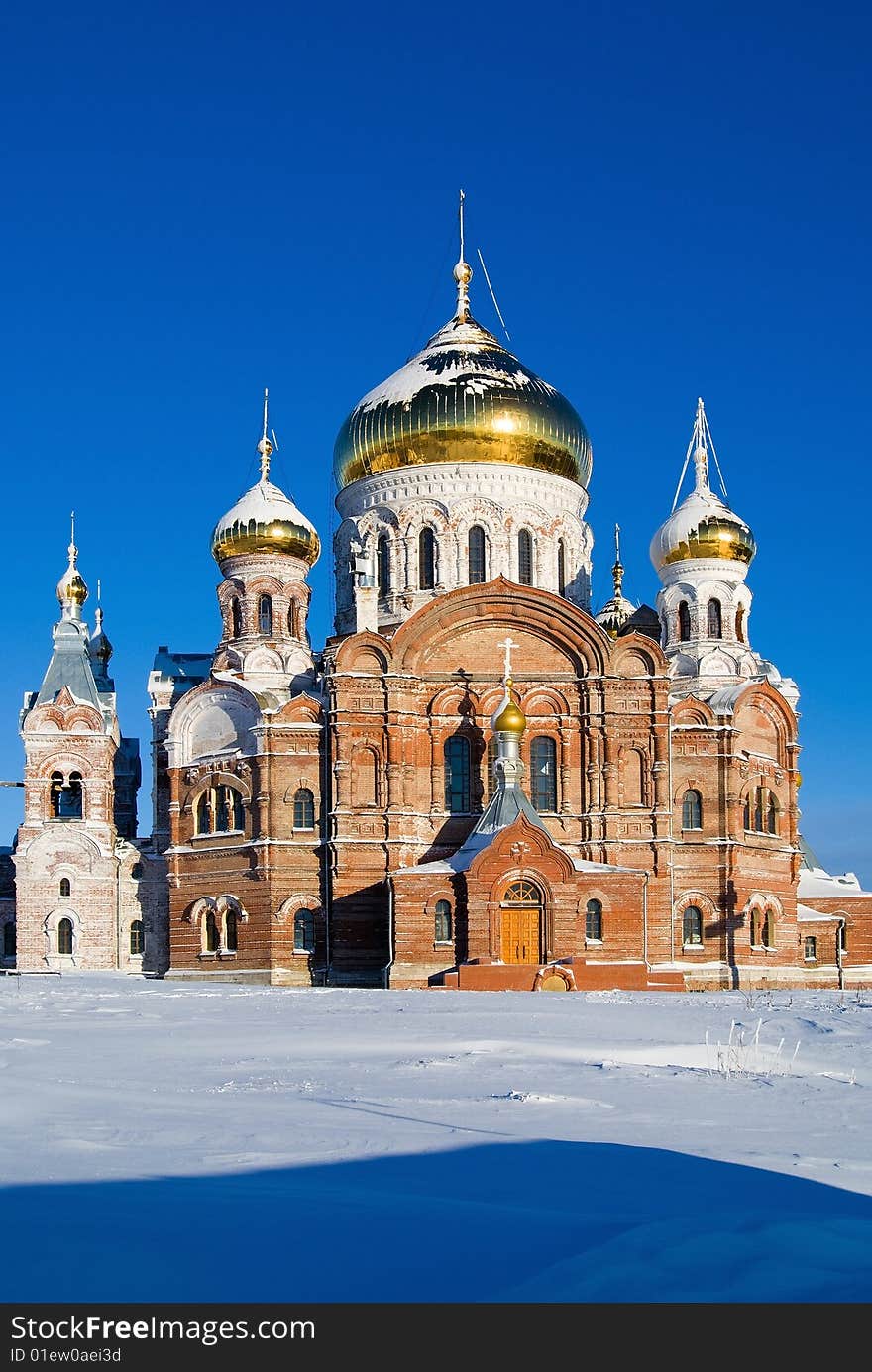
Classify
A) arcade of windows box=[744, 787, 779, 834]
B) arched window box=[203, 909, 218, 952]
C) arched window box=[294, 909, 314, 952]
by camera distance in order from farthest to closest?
arcade of windows box=[744, 787, 779, 834]
arched window box=[203, 909, 218, 952]
arched window box=[294, 909, 314, 952]

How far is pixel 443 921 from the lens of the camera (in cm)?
2906

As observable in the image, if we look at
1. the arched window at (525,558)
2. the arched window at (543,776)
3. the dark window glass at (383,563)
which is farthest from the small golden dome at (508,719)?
the dark window glass at (383,563)

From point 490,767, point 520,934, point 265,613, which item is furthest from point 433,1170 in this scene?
point 265,613

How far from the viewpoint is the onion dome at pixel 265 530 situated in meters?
35.2

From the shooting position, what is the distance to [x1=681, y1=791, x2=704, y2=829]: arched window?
107 ft

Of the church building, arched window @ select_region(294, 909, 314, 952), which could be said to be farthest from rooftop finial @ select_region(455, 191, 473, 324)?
arched window @ select_region(294, 909, 314, 952)

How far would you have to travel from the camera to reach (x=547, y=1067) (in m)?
10.4

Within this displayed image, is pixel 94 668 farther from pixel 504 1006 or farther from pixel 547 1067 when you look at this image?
pixel 547 1067

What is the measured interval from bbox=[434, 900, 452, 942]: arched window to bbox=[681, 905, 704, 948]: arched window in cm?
583

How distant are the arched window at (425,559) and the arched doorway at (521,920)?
29.1 feet

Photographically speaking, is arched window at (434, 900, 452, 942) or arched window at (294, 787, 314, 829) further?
arched window at (294, 787, 314, 829)

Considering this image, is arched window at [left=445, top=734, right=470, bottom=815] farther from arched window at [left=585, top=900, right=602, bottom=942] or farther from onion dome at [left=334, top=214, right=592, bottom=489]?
onion dome at [left=334, top=214, right=592, bottom=489]

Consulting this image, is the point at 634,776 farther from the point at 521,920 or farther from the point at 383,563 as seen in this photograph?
the point at 383,563
